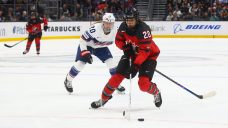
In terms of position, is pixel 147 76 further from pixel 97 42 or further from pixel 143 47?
pixel 97 42

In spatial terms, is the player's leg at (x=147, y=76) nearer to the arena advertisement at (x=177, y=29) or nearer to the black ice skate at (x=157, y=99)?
the black ice skate at (x=157, y=99)

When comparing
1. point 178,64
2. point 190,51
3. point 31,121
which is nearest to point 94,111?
point 31,121

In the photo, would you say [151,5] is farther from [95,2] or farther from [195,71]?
[195,71]

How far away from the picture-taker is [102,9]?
1681cm

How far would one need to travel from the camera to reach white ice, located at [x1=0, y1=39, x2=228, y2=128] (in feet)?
14.4

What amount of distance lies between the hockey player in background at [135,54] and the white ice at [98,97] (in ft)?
0.94

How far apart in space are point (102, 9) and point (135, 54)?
12.2 m

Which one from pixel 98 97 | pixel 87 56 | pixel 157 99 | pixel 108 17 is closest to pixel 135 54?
pixel 157 99

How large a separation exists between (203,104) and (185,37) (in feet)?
35.7

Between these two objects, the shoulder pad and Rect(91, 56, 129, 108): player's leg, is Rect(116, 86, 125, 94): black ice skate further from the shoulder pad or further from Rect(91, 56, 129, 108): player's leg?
the shoulder pad

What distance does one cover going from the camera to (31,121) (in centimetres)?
439

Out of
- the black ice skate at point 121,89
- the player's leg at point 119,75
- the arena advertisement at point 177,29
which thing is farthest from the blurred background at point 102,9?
the player's leg at point 119,75

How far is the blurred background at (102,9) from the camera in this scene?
15586 mm

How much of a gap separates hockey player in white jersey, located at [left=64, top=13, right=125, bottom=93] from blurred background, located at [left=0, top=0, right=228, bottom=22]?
31.0 feet
